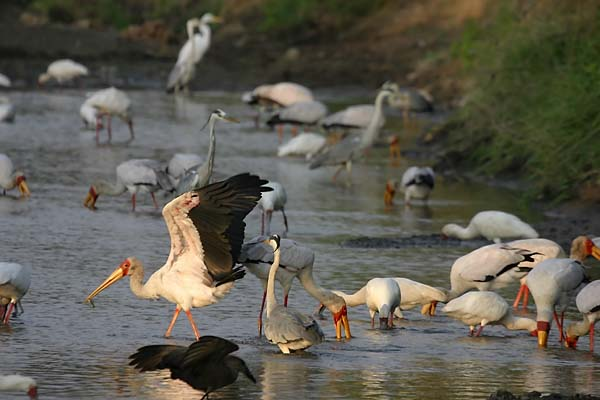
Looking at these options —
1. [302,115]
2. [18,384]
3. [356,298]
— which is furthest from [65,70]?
[18,384]

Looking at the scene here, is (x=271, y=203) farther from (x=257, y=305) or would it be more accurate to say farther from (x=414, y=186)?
(x=257, y=305)

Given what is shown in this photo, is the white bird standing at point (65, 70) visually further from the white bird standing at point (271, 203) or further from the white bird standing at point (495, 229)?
the white bird standing at point (495, 229)

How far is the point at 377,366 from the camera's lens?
8430 mm

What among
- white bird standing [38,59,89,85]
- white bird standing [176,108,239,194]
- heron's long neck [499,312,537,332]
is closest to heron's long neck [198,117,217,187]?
white bird standing [176,108,239,194]

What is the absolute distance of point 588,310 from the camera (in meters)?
8.88

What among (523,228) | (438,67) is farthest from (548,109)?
(438,67)

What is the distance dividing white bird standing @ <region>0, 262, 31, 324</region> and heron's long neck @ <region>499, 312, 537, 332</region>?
3.19 meters

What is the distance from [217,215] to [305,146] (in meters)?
10.2

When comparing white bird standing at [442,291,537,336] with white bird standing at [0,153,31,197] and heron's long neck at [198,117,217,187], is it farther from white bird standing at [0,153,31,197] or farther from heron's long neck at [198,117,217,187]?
white bird standing at [0,153,31,197]

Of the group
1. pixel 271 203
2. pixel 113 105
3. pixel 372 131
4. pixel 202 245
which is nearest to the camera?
pixel 202 245

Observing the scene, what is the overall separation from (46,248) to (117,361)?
156 inches

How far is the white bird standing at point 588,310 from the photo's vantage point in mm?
8875

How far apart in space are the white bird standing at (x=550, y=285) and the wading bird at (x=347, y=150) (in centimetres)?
798

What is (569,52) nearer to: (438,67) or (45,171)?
(45,171)
